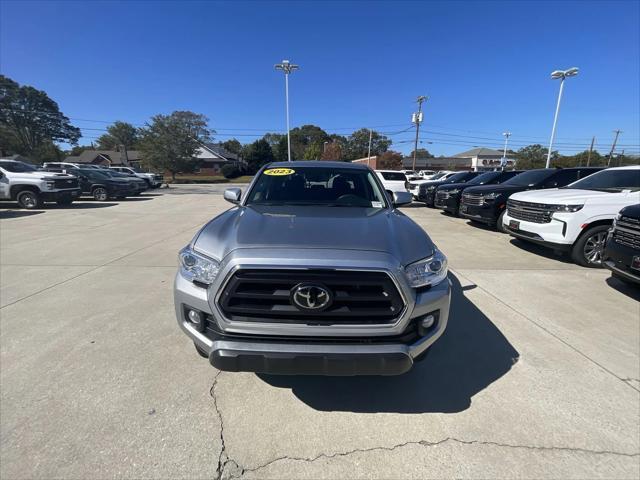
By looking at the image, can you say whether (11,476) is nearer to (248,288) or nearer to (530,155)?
(248,288)

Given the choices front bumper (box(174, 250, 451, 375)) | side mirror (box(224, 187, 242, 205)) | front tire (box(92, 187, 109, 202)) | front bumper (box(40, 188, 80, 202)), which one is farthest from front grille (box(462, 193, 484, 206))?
front tire (box(92, 187, 109, 202))

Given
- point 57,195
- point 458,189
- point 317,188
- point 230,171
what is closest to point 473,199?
point 458,189

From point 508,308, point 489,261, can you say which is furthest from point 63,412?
point 489,261

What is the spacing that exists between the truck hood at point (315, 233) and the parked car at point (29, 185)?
14.2 m

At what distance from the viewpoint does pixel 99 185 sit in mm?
16344

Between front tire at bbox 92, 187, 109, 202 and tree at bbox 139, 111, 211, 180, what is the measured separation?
25.3 meters

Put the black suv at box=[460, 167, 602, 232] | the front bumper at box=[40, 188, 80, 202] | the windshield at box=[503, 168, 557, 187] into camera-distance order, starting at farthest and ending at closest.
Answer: the front bumper at box=[40, 188, 80, 202], the windshield at box=[503, 168, 557, 187], the black suv at box=[460, 167, 602, 232]

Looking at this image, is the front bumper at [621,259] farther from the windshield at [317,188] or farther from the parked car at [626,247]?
the windshield at [317,188]

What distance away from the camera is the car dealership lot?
72.9 inches

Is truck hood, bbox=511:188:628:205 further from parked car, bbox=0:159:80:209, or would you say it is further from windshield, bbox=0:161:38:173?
windshield, bbox=0:161:38:173

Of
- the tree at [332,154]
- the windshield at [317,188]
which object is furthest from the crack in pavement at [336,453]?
the tree at [332,154]

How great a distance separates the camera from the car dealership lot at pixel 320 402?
1.85m

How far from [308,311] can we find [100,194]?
18937 millimetres

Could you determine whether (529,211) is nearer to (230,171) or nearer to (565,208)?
(565,208)
